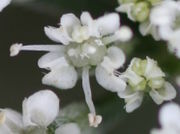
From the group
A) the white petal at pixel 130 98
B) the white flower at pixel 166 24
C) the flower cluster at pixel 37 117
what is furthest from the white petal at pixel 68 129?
the white flower at pixel 166 24

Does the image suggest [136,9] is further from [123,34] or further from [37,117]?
[37,117]

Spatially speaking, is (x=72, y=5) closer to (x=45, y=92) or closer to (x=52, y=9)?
(x=52, y=9)

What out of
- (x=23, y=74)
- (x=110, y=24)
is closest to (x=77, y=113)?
(x=110, y=24)

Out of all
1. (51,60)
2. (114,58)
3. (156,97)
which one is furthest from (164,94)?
(51,60)

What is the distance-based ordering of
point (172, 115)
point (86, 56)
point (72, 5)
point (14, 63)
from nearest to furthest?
point (172, 115) → point (86, 56) → point (72, 5) → point (14, 63)

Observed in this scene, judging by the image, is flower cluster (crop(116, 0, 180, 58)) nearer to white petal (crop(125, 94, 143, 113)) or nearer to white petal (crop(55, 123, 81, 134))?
white petal (crop(125, 94, 143, 113))

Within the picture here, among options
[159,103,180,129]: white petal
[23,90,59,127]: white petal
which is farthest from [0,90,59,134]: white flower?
[159,103,180,129]: white petal
